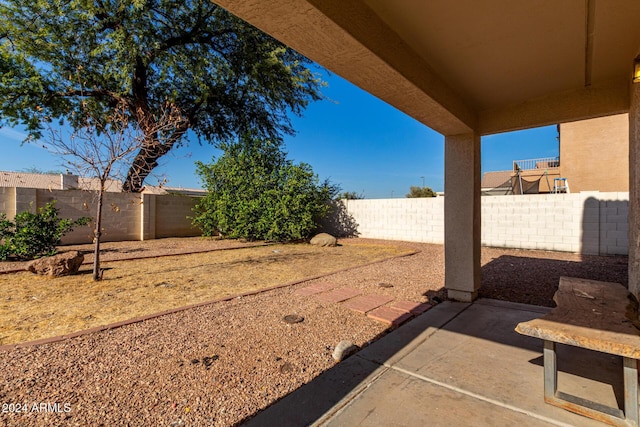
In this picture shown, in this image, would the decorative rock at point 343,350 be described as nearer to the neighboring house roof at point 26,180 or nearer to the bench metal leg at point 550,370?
the bench metal leg at point 550,370

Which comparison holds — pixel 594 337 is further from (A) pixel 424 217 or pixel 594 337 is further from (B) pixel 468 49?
(A) pixel 424 217

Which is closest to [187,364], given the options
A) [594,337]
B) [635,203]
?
[594,337]

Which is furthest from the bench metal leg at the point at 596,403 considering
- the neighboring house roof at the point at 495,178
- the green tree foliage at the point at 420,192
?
the green tree foliage at the point at 420,192

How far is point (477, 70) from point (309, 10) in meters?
2.05

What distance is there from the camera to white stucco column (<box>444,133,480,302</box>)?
3.71m

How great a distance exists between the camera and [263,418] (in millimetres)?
1722

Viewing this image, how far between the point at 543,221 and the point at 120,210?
12.8 meters

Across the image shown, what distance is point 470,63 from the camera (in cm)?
272

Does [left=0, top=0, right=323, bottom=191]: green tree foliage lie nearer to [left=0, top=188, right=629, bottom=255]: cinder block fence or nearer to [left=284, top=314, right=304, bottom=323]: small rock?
[left=0, top=188, right=629, bottom=255]: cinder block fence

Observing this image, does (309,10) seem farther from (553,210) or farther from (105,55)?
(105,55)

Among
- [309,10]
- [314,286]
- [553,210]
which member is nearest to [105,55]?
[314,286]

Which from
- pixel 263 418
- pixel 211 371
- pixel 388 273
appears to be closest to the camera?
pixel 263 418

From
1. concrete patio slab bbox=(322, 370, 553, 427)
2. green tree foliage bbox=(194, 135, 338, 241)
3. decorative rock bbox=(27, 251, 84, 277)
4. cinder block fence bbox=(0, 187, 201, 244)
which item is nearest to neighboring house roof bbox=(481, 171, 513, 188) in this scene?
green tree foliage bbox=(194, 135, 338, 241)

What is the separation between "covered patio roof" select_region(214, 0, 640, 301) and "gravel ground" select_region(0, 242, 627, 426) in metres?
1.70
